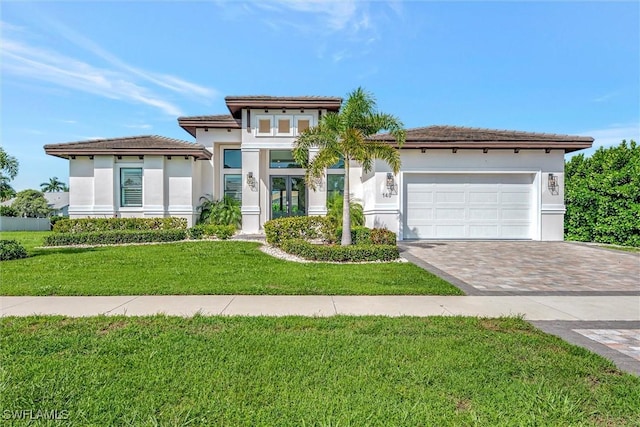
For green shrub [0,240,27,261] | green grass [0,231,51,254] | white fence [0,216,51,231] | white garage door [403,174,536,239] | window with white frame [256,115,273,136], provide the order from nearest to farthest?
green shrub [0,240,27,261]
green grass [0,231,51,254]
white garage door [403,174,536,239]
window with white frame [256,115,273,136]
white fence [0,216,51,231]

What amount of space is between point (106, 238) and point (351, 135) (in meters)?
10.6

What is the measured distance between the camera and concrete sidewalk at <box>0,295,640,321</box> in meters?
4.93

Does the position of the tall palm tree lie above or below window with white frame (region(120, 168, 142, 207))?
above

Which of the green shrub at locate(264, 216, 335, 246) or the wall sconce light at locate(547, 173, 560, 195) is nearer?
the green shrub at locate(264, 216, 335, 246)

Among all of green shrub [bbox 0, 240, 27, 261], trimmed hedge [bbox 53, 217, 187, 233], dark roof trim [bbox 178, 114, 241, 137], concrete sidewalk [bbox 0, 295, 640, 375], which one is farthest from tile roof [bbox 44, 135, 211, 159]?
concrete sidewalk [bbox 0, 295, 640, 375]

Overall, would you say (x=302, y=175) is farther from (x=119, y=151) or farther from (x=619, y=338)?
(x=619, y=338)

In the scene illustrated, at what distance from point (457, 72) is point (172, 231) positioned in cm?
1590

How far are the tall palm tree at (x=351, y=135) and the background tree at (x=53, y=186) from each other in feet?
284

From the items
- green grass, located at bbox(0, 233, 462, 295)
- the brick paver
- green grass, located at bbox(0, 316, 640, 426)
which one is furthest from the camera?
green grass, located at bbox(0, 233, 462, 295)

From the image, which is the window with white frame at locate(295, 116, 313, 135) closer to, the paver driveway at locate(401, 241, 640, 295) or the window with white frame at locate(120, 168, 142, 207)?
the paver driveway at locate(401, 241, 640, 295)

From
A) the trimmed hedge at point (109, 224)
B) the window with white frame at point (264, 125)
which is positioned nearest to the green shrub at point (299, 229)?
the trimmed hedge at point (109, 224)

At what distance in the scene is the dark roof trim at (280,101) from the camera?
1519cm

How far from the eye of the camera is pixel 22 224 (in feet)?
92.4

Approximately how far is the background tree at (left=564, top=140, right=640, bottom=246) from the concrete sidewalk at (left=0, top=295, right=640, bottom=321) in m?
10.2
